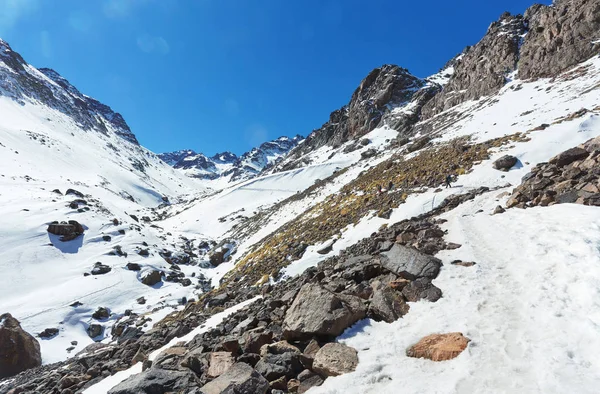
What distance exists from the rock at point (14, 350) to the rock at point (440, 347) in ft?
79.5

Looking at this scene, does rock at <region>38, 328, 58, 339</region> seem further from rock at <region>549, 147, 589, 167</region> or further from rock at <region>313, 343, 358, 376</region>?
rock at <region>549, 147, 589, 167</region>

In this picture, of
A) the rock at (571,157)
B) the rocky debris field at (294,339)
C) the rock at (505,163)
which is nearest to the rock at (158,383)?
the rocky debris field at (294,339)

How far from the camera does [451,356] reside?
588 cm

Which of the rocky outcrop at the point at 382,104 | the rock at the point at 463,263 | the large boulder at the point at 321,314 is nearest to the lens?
the large boulder at the point at 321,314

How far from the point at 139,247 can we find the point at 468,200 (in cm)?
3798

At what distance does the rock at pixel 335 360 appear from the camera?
20.3 ft

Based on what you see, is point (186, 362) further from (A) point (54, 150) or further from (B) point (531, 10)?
(A) point (54, 150)

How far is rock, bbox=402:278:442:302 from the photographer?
8148 millimetres

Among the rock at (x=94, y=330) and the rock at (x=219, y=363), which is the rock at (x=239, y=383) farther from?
the rock at (x=94, y=330)

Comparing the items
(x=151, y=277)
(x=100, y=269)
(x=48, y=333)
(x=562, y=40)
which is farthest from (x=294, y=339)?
(x=562, y=40)

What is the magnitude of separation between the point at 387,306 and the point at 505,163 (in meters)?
18.7

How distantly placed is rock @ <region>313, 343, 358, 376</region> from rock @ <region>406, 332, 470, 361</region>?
117 centimetres

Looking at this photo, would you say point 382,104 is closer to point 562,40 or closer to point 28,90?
point 562,40

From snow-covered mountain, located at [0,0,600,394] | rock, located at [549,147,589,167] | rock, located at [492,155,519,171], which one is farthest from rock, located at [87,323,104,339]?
rock, located at [549,147,589,167]
